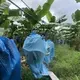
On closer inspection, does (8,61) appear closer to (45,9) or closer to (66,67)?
(45,9)

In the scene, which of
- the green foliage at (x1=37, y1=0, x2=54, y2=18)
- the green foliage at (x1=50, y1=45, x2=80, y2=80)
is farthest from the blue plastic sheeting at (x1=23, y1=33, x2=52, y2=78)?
the green foliage at (x1=50, y1=45, x2=80, y2=80)

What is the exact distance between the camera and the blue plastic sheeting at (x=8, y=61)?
111 inches

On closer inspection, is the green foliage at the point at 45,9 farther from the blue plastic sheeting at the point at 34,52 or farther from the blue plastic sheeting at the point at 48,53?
the blue plastic sheeting at the point at 34,52

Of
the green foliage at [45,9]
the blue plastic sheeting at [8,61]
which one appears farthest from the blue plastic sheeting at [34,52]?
the green foliage at [45,9]

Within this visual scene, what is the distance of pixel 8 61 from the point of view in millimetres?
2842

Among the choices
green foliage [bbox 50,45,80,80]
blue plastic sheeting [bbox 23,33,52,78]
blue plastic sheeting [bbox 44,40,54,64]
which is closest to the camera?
blue plastic sheeting [bbox 23,33,52,78]

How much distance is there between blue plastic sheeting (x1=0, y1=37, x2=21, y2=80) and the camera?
2820 millimetres

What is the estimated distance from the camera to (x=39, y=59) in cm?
393

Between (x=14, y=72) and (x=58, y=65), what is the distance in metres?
4.95

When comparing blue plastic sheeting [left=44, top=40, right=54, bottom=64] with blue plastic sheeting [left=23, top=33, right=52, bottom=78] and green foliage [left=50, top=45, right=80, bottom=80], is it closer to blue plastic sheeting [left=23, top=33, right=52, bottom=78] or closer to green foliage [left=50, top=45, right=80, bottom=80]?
green foliage [left=50, top=45, right=80, bottom=80]

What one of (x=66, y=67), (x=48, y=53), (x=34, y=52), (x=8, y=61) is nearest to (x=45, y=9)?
(x=48, y=53)

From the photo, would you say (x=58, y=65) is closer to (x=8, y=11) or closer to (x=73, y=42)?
(x=8, y=11)

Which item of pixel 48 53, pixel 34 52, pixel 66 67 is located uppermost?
pixel 34 52

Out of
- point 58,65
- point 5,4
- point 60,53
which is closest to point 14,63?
point 5,4
